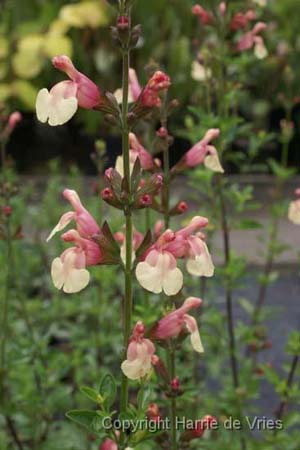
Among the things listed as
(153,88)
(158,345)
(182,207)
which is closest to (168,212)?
(182,207)

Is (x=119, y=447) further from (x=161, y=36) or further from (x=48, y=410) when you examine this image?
(x=161, y=36)

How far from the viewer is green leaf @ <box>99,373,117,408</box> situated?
1.39 metres

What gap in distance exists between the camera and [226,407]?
2178mm

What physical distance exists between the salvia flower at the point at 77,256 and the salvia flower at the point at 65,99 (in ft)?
0.57

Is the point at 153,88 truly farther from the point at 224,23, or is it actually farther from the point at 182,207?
the point at 224,23

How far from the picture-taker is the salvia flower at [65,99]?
4.12ft

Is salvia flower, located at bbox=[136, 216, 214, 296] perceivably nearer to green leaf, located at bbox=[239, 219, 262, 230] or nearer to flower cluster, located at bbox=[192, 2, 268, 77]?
green leaf, located at bbox=[239, 219, 262, 230]

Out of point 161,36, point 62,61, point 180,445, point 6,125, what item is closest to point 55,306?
point 6,125

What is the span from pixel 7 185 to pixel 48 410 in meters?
0.64

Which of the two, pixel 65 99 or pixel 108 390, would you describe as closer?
pixel 65 99

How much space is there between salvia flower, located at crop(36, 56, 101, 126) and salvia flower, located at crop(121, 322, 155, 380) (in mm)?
341

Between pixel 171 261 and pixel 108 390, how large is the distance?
29 centimetres

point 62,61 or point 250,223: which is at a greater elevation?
point 62,61

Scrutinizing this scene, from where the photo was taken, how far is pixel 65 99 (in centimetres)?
127
